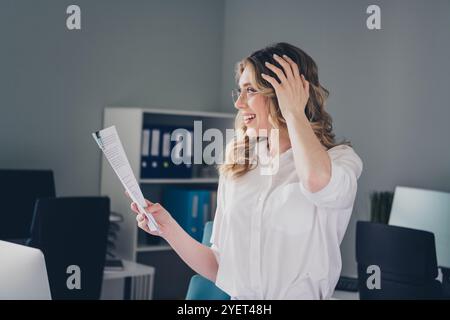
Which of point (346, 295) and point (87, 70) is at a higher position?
point (87, 70)

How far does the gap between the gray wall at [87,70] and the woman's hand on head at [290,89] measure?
2832 millimetres

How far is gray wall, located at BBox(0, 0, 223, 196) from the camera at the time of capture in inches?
154

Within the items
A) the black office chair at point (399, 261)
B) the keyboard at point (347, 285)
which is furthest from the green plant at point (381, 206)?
the black office chair at point (399, 261)

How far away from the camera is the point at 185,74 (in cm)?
474

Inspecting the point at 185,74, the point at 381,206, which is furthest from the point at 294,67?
the point at 185,74

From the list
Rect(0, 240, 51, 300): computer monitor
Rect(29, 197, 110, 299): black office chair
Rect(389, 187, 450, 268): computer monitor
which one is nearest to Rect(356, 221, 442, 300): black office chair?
Rect(389, 187, 450, 268): computer monitor

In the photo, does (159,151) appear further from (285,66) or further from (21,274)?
(21,274)

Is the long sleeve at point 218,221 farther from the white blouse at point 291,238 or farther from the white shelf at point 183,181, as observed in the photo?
the white shelf at point 183,181

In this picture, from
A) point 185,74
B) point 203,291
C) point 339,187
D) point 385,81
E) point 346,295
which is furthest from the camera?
point 185,74

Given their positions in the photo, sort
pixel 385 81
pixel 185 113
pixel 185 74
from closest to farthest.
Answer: pixel 385 81, pixel 185 113, pixel 185 74

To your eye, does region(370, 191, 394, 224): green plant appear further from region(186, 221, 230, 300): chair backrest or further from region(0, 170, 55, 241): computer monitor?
region(0, 170, 55, 241): computer monitor

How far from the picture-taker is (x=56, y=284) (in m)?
3.29

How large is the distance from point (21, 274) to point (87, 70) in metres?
3.20
